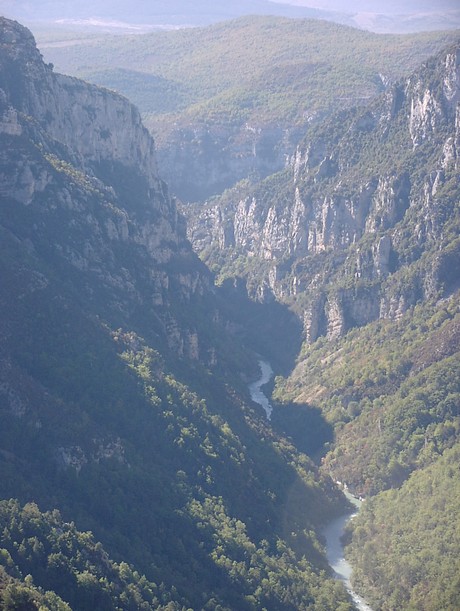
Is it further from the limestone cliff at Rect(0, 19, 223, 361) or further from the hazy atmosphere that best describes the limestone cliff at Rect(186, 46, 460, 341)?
the limestone cliff at Rect(0, 19, 223, 361)

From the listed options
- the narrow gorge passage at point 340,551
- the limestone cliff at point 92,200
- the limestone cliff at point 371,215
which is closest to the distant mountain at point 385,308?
the limestone cliff at point 371,215

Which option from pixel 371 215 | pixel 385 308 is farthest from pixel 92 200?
pixel 371 215

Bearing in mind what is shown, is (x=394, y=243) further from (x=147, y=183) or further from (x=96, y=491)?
(x=96, y=491)

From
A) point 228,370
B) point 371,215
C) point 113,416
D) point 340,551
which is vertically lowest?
point 340,551

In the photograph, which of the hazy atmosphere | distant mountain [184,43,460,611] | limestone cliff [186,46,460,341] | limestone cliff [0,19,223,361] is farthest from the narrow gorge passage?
limestone cliff [186,46,460,341]

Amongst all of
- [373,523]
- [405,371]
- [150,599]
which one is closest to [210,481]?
[373,523]

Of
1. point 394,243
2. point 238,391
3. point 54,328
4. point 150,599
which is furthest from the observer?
point 394,243

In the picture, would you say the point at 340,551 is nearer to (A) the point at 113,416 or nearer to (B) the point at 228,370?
(A) the point at 113,416
